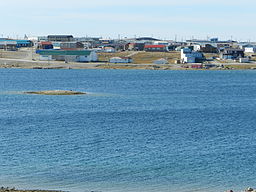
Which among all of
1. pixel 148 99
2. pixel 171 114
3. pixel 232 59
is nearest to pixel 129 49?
pixel 232 59

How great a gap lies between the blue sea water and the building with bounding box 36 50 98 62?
49.2 metres

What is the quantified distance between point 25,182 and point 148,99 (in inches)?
1486

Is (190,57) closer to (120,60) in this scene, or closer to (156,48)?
(120,60)

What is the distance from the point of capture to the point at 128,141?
1409 inches

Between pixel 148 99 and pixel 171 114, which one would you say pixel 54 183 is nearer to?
pixel 171 114

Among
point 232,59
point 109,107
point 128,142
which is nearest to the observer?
point 128,142

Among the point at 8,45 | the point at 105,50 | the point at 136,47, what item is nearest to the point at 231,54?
the point at 136,47

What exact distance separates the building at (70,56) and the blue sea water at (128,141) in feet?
161

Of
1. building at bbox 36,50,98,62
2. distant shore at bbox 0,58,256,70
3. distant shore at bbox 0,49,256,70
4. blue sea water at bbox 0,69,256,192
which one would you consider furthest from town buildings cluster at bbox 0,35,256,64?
blue sea water at bbox 0,69,256,192

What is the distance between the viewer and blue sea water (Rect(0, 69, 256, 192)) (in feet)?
87.9

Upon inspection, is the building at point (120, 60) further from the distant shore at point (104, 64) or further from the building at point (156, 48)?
the building at point (156, 48)

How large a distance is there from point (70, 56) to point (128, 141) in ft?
281

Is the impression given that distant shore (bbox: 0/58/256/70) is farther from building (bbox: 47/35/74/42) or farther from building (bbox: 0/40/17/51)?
building (bbox: 47/35/74/42)

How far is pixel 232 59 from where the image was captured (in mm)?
128625
